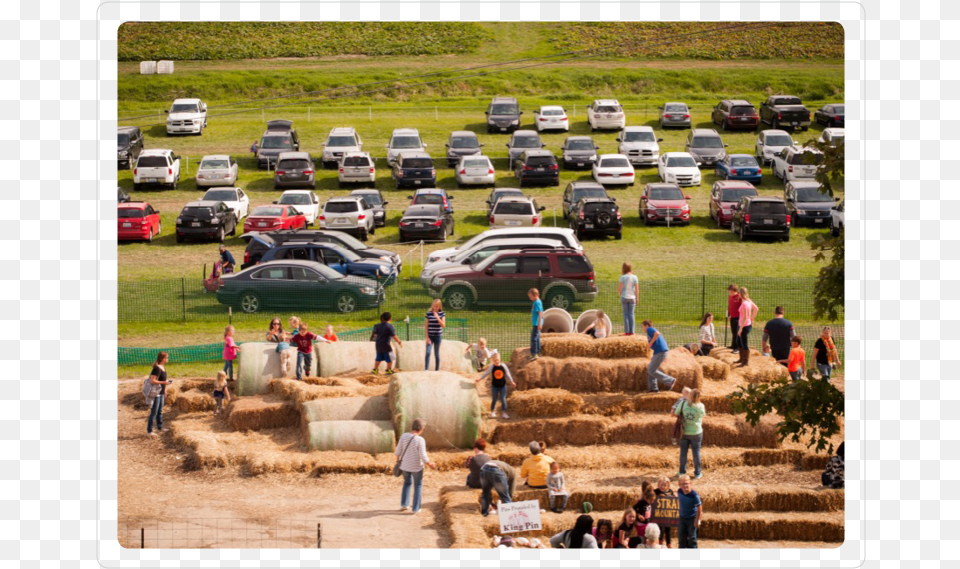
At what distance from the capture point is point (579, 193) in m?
44.4

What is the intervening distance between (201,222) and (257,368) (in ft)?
54.6

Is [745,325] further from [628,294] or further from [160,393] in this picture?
[160,393]

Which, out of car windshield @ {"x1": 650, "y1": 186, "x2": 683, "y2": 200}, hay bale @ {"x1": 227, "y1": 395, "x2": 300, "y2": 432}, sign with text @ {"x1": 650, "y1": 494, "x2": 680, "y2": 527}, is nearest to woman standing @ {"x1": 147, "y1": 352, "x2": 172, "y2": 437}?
hay bale @ {"x1": 227, "y1": 395, "x2": 300, "y2": 432}

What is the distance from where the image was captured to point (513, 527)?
62.4 feet

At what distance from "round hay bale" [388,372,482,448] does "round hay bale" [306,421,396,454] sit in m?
0.43

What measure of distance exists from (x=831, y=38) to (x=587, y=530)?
59.7 meters

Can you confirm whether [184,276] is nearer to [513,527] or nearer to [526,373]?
[526,373]

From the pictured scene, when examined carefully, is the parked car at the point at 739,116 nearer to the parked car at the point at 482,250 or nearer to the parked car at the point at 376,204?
the parked car at the point at 376,204

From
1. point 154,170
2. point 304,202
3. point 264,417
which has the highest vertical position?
point 154,170

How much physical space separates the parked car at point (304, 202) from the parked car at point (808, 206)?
16124mm

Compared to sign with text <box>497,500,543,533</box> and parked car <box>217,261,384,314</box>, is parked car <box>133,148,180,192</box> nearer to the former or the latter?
parked car <box>217,261,384,314</box>

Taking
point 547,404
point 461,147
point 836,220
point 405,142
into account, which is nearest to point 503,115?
point 461,147

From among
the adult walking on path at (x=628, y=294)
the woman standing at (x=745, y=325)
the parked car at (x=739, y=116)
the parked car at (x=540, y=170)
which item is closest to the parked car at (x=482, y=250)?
the adult walking on path at (x=628, y=294)

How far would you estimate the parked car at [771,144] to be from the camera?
5178 centimetres
